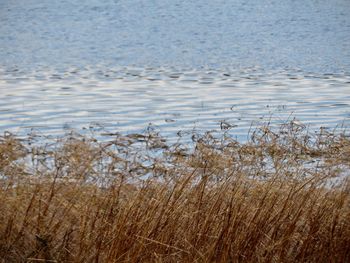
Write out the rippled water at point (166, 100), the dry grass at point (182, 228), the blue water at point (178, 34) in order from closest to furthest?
the dry grass at point (182, 228), the rippled water at point (166, 100), the blue water at point (178, 34)

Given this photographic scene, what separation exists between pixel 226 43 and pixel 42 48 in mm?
10652

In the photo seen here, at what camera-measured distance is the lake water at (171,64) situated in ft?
70.8

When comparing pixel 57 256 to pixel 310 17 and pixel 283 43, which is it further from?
pixel 310 17

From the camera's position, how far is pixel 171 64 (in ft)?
130

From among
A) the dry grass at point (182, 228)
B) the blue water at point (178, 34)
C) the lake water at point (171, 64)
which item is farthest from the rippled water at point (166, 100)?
the dry grass at point (182, 228)

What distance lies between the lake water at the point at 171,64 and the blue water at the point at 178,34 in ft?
0.28

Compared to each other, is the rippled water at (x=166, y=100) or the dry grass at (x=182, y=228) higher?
the dry grass at (x=182, y=228)

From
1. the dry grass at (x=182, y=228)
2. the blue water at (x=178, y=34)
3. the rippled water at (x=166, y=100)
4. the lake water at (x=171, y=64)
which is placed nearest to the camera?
the dry grass at (x=182, y=228)

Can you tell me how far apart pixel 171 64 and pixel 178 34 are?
61.4ft

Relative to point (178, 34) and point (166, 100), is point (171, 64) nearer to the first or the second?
point (166, 100)

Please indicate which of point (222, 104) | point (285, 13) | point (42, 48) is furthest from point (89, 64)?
point (285, 13)

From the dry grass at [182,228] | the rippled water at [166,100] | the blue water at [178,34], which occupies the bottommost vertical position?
the blue water at [178,34]

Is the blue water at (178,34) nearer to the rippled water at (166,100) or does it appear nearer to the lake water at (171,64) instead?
the lake water at (171,64)

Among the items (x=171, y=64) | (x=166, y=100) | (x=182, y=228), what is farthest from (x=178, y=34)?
(x=182, y=228)
